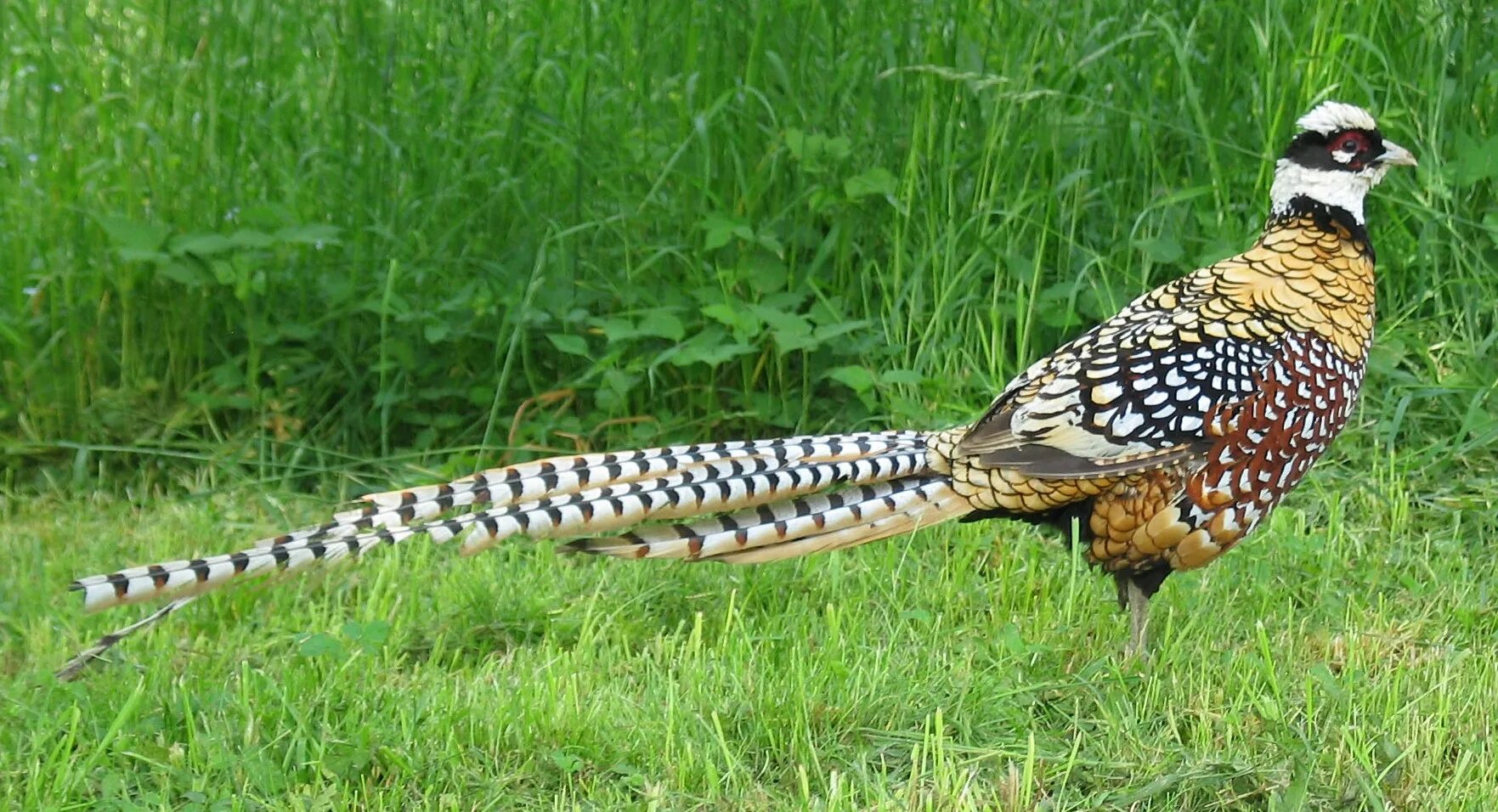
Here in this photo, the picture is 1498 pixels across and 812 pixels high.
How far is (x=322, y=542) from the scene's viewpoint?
338 centimetres

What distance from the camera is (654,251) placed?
18.5ft

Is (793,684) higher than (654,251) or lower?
lower

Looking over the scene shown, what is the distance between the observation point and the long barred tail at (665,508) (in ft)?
11.0

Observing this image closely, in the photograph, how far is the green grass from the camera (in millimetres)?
4730

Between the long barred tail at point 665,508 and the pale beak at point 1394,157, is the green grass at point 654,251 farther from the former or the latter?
the pale beak at point 1394,157

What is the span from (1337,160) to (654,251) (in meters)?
2.37

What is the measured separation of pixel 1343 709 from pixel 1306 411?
0.73 m

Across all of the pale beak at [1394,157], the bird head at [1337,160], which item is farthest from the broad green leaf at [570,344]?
the pale beak at [1394,157]

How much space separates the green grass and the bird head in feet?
3.22

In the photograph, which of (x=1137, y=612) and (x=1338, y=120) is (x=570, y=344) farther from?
(x=1338, y=120)

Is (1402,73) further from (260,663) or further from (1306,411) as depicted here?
(260,663)

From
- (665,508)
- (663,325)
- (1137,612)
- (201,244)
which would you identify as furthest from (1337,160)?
(201,244)

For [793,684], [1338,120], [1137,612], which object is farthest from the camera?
[1338,120]

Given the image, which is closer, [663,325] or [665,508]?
[665,508]
